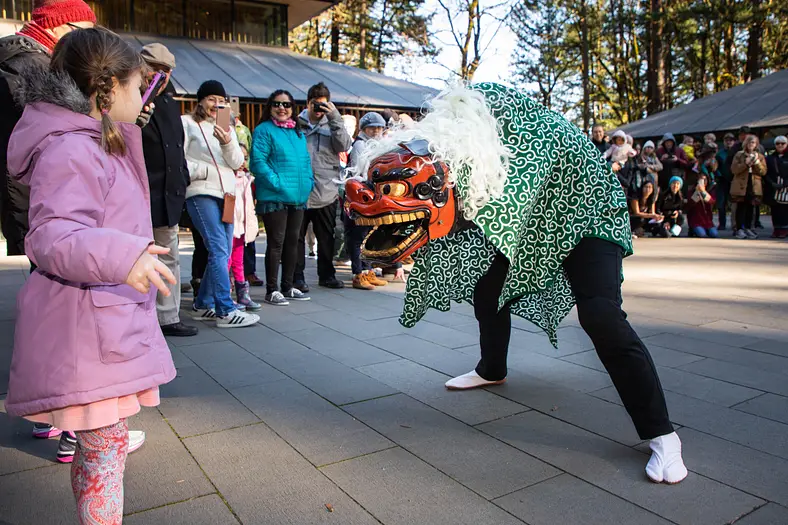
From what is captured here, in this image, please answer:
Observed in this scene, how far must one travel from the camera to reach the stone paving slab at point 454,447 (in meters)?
2.66

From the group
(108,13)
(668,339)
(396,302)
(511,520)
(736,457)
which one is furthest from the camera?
(108,13)

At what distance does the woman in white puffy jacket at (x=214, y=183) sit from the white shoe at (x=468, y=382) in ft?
7.41

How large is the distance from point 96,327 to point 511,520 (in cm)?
156

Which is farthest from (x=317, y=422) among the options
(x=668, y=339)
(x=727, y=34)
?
(x=727, y=34)

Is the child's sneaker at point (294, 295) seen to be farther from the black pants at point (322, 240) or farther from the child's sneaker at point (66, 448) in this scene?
the child's sneaker at point (66, 448)

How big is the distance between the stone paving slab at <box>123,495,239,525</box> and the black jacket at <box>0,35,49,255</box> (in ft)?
4.62

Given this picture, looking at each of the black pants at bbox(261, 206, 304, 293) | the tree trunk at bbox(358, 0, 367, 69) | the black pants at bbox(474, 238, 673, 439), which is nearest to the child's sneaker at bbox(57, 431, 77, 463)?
the black pants at bbox(474, 238, 673, 439)

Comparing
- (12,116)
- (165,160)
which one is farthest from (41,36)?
(165,160)

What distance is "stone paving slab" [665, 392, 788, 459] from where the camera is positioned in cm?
295

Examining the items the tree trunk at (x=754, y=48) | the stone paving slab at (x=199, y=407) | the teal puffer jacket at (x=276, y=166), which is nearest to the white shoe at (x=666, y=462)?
the stone paving slab at (x=199, y=407)

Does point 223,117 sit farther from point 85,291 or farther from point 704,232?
point 704,232

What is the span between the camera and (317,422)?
10.8 feet

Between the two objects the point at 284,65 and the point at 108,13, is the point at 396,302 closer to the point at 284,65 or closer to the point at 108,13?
the point at 284,65

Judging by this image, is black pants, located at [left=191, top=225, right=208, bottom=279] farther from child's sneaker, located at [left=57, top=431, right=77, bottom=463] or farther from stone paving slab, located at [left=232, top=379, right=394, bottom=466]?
child's sneaker, located at [left=57, top=431, right=77, bottom=463]
